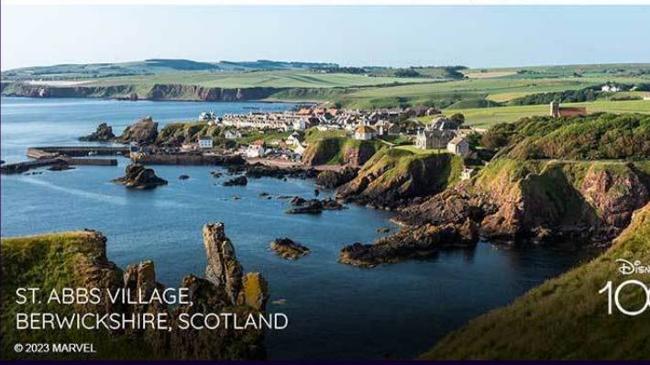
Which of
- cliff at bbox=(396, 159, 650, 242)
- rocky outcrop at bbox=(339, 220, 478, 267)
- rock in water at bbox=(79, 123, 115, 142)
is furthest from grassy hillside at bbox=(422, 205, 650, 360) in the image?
rock in water at bbox=(79, 123, 115, 142)

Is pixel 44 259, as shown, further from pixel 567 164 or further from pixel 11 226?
pixel 567 164

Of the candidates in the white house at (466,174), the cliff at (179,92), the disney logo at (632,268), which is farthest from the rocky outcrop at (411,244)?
the cliff at (179,92)

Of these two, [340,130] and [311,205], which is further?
[340,130]

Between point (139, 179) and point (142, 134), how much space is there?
2202 cm

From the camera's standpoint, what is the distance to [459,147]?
3669 cm

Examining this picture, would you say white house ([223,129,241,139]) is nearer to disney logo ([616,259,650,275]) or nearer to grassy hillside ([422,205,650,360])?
grassy hillside ([422,205,650,360])

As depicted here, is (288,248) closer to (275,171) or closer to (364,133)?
(275,171)

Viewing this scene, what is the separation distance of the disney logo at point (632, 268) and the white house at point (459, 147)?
2410cm

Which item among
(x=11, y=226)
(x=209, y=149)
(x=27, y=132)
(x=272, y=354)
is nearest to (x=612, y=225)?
(x=272, y=354)

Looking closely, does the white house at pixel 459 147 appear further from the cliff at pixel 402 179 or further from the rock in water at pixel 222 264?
the rock in water at pixel 222 264

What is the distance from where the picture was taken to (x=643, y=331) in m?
10.3

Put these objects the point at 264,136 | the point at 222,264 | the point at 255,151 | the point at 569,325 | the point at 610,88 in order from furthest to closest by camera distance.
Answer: the point at 264,136 → the point at 610,88 → the point at 255,151 → the point at 222,264 → the point at 569,325

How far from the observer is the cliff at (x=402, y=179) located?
111ft

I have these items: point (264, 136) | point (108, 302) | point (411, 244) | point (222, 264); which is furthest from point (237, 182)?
point (108, 302)
